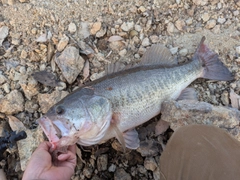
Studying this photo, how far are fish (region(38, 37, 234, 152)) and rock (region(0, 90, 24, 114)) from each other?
737mm

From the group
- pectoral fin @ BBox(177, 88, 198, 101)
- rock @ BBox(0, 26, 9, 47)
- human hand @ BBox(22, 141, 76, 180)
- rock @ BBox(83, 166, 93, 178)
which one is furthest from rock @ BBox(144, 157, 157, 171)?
rock @ BBox(0, 26, 9, 47)

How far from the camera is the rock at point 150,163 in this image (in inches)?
115

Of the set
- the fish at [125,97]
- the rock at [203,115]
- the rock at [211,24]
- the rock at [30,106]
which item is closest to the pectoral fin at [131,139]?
the fish at [125,97]

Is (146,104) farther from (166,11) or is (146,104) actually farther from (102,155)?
(166,11)

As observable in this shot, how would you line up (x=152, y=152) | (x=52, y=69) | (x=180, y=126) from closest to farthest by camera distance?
(x=180, y=126) < (x=152, y=152) < (x=52, y=69)

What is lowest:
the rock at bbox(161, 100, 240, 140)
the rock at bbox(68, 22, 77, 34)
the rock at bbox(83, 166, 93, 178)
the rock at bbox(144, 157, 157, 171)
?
the rock at bbox(83, 166, 93, 178)

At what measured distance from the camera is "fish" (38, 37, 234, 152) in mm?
2346

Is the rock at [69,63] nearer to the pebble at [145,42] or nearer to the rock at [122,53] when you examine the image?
the rock at [122,53]

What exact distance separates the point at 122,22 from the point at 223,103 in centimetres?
137

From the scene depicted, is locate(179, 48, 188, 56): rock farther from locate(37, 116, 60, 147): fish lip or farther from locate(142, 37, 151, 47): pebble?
locate(37, 116, 60, 147): fish lip

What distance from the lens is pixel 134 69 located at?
2.80m

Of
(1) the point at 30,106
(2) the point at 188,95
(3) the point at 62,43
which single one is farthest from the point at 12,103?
(2) the point at 188,95

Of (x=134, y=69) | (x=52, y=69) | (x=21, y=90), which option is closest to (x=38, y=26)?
(x=52, y=69)

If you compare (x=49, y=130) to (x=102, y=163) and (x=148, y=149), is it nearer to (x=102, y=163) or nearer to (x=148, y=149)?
(x=102, y=163)
